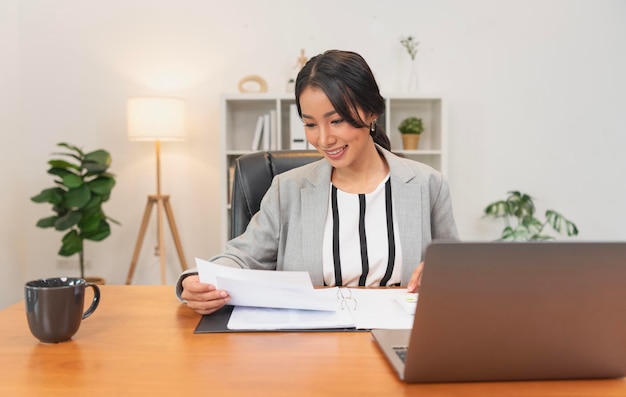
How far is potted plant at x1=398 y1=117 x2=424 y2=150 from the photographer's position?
3.45 m

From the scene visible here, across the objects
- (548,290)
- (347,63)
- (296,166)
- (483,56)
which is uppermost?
(483,56)

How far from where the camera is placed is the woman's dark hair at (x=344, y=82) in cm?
138

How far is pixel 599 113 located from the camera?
143 inches

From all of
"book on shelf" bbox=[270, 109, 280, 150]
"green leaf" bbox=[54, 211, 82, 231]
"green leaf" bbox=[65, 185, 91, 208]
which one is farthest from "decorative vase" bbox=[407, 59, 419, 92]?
"green leaf" bbox=[54, 211, 82, 231]

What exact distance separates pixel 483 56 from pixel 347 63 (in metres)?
Answer: 2.45

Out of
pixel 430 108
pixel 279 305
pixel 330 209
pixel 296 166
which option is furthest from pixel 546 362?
pixel 430 108

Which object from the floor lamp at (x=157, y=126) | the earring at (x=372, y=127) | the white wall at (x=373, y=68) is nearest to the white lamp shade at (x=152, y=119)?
the floor lamp at (x=157, y=126)

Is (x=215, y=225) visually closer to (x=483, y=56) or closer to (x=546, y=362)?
(x=483, y=56)

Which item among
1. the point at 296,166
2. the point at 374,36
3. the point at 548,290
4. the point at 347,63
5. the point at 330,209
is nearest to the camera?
the point at 548,290

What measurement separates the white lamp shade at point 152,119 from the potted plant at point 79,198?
0.25 metres

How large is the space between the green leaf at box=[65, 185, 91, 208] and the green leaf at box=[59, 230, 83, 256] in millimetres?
188

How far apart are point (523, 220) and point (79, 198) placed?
258cm

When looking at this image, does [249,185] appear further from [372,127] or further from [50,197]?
[50,197]

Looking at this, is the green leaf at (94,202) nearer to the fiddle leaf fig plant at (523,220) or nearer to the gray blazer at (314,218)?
the gray blazer at (314,218)
